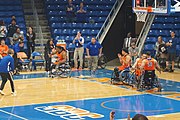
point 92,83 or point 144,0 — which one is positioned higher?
point 144,0

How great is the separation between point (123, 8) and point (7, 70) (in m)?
13.9

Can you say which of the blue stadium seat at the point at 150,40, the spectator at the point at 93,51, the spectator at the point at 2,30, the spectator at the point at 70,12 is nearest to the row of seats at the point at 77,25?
the spectator at the point at 70,12

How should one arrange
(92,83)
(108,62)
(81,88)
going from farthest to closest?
1. (108,62)
2. (92,83)
3. (81,88)

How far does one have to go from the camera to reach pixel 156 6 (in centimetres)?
1809

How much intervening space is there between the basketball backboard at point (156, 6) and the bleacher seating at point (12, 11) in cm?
772

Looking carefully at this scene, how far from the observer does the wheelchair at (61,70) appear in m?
19.7

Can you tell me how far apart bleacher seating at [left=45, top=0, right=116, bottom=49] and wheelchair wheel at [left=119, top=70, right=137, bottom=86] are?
6.81 metres

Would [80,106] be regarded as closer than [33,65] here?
Yes

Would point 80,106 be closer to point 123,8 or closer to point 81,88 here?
point 81,88

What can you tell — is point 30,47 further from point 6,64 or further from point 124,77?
point 6,64

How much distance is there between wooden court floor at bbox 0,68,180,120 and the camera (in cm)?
1457

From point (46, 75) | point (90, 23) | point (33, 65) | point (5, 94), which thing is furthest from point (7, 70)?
point (90, 23)

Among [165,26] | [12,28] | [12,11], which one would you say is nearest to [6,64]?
[12,28]

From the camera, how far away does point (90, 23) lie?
26.1 meters
